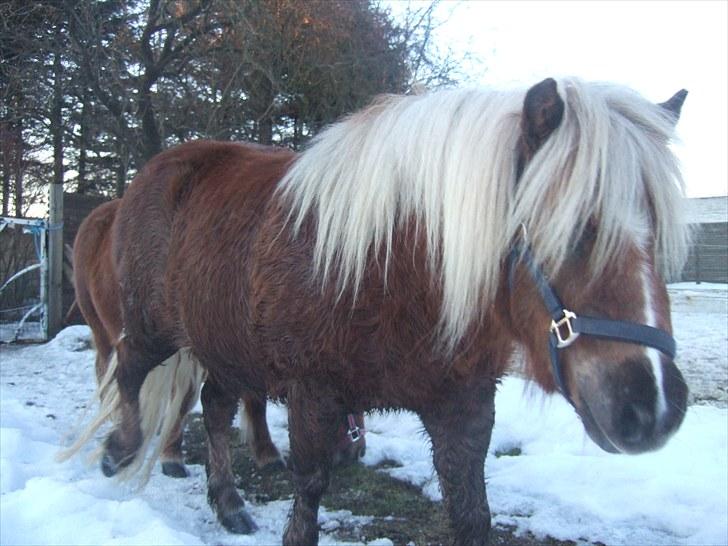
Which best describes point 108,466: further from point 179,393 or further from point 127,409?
point 179,393

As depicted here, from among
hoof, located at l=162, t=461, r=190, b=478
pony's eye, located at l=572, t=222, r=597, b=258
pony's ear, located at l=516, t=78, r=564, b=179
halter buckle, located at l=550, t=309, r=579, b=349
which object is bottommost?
hoof, located at l=162, t=461, r=190, b=478

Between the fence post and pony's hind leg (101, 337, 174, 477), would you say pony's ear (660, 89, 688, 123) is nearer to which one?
pony's hind leg (101, 337, 174, 477)

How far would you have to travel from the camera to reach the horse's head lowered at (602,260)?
161 cm

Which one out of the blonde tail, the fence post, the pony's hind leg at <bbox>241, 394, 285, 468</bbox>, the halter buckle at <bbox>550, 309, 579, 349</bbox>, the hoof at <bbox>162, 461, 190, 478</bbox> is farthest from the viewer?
the fence post

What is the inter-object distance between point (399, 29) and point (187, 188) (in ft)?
22.0

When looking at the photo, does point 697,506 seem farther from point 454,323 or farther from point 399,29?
point 399,29

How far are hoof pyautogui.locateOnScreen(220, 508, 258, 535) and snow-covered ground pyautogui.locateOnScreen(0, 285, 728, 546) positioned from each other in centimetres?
6

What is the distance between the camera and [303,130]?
9.28 metres

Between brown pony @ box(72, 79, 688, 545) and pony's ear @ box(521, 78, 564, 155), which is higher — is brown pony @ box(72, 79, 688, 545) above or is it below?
below

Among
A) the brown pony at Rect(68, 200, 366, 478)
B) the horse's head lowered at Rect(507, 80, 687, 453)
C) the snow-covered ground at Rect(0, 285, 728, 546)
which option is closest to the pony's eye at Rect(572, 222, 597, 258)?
the horse's head lowered at Rect(507, 80, 687, 453)

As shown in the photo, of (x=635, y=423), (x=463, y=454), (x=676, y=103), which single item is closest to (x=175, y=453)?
(x=463, y=454)

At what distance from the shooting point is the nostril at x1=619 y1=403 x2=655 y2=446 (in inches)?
62.2

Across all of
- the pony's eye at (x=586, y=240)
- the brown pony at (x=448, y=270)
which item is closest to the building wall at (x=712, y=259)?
the brown pony at (x=448, y=270)

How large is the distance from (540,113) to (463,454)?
1304 mm
